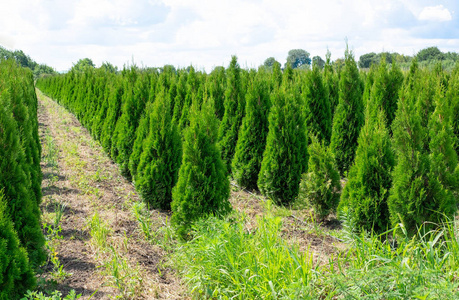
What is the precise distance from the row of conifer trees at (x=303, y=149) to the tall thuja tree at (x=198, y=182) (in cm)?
2

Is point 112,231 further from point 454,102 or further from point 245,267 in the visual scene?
point 454,102

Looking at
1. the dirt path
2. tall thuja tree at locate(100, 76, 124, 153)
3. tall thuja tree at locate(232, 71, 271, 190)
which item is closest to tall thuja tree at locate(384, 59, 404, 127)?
tall thuja tree at locate(232, 71, 271, 190)

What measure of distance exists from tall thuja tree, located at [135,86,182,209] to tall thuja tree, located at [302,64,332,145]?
13.7ft

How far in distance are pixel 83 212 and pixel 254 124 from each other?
13.8ft

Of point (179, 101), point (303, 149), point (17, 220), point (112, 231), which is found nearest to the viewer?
point (17, 220)

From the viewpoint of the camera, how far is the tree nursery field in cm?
374

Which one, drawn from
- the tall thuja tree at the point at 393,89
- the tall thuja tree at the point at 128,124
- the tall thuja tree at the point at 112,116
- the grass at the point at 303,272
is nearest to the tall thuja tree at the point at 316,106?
the tall thuja tree at the point at 393,89

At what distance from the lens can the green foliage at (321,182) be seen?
648cm

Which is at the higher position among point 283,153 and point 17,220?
point 283,153

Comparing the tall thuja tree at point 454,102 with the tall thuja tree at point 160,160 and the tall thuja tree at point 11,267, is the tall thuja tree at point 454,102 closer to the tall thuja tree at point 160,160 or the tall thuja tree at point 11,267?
the tall thuja tree at point 160,160

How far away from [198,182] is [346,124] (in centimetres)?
573

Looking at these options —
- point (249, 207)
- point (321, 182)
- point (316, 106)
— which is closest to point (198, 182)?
point (249, 207)

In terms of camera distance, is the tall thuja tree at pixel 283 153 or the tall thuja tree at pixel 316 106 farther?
the tall thuja tree at pixel 316 106

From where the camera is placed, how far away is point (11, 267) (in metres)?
3.74
